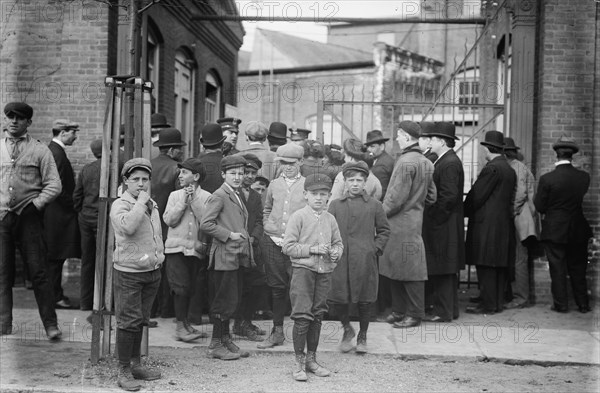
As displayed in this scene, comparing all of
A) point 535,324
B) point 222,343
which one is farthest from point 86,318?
point 535,324

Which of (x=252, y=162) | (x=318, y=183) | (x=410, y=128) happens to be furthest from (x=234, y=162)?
(x=410, y=128)

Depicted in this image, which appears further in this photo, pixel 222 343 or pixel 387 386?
pixel 222 343

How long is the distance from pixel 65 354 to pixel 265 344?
1.73m

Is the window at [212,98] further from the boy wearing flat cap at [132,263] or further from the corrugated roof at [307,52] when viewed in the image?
the corrugated roof at [307,52]

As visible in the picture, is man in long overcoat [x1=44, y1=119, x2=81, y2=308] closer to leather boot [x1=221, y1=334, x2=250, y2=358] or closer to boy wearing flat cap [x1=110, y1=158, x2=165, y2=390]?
leather boot [x1=221, y1=334, x2=250, y2=358]

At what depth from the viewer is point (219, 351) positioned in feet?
20.4

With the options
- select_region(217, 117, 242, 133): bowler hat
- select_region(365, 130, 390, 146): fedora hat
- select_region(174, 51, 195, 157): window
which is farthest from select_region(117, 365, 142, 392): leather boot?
select_region(174, 51, 195, 157): window

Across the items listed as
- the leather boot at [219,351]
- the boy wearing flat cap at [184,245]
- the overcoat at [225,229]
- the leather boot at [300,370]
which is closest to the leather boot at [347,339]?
the leather boot at [300,370]

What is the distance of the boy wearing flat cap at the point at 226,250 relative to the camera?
6176mm

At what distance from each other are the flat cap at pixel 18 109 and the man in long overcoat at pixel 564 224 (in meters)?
5.73

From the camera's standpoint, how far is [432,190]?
784 centimetres

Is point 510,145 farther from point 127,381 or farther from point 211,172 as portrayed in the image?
point 127,381

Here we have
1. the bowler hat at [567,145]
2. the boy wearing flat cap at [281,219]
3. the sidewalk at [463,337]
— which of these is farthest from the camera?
the bowler hat at [567,145]

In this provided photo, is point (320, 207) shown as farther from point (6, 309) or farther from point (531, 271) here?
point (531, 271)
